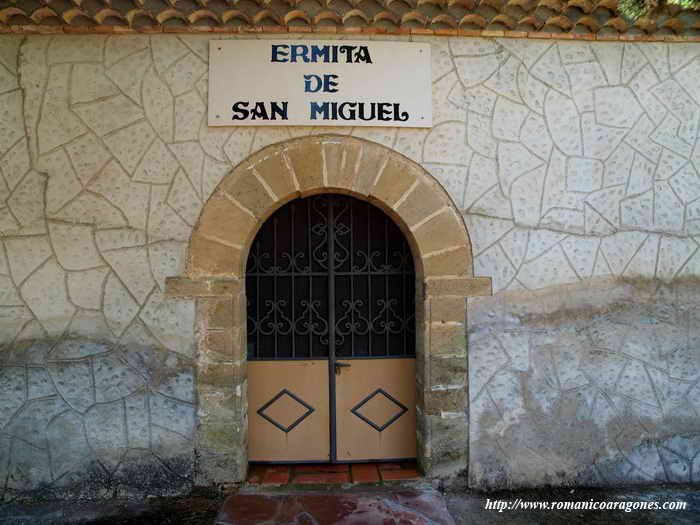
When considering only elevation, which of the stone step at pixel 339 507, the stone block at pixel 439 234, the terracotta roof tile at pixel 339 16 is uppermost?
the terracotta roof tile at pixel 339 16

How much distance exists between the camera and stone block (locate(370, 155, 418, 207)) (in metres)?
3.78

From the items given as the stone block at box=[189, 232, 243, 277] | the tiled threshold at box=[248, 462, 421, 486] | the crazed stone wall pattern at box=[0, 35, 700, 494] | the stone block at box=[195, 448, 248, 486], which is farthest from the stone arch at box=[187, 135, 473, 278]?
the tiled threshold at box=[248, 462, 421, 486]

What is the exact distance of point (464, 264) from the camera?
12.5ft

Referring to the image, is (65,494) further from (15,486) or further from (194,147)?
(194,147)

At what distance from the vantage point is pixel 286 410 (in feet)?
13.3

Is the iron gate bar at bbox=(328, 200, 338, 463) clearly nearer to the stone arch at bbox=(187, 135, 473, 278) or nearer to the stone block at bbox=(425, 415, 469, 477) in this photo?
the stone arch at bbox=(187, 135, 473, 278)

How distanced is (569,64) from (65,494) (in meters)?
4.96

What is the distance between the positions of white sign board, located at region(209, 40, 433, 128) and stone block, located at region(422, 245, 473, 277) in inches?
39.1

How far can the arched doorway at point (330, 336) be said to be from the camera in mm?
4047

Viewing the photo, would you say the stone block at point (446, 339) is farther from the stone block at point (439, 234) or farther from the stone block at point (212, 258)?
the stone block at point (212, 258)

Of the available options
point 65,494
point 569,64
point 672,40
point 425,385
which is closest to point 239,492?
point 65,494

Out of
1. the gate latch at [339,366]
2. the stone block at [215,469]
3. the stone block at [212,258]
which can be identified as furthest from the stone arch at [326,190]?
the stone block at [215,469]

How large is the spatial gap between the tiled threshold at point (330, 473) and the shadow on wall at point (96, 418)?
1.88 feet

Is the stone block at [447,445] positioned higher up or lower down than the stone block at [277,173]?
lower down
